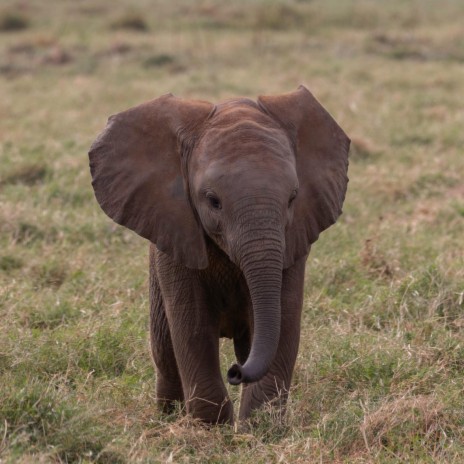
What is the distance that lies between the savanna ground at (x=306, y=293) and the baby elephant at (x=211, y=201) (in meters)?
0.27

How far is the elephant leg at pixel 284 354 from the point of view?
4570mm

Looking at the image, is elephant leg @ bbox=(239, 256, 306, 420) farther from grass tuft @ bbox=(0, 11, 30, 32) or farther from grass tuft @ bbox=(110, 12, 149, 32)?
grass tuft @ bbox=(0, 11, 30, 32)

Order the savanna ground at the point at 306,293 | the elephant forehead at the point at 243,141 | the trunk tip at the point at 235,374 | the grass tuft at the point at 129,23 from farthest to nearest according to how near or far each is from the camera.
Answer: the grass tuft at the point at 129,23, the savanna ground at the point at 306,293, the elephant forehead at the point at 243,141, the trunk tip at the point at 235,374

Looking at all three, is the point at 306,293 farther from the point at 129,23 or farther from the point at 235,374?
the point at 129,23

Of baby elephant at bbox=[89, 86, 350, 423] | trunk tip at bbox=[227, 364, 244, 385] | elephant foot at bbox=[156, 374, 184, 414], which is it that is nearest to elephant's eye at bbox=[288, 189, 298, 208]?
baby elephant at bbox=[89, 86, 350, 423]

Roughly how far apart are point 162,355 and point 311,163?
113 cm

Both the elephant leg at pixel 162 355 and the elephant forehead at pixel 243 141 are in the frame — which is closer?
the elephant forehead at pixel 243 141

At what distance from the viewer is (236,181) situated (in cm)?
418

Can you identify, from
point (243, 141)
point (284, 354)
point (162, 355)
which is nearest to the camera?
point (243, 141)

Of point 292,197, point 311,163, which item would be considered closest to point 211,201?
point 292,197

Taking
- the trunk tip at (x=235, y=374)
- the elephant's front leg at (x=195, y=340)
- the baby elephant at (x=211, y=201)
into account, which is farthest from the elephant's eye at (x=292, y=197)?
the trunk tip at (x=235, y=374)

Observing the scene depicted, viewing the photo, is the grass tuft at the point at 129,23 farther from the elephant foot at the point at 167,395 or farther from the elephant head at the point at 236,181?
the elephant head at the point at 236,181

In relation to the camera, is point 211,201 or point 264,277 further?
point 211,201

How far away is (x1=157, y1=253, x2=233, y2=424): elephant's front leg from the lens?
15.2 ft
